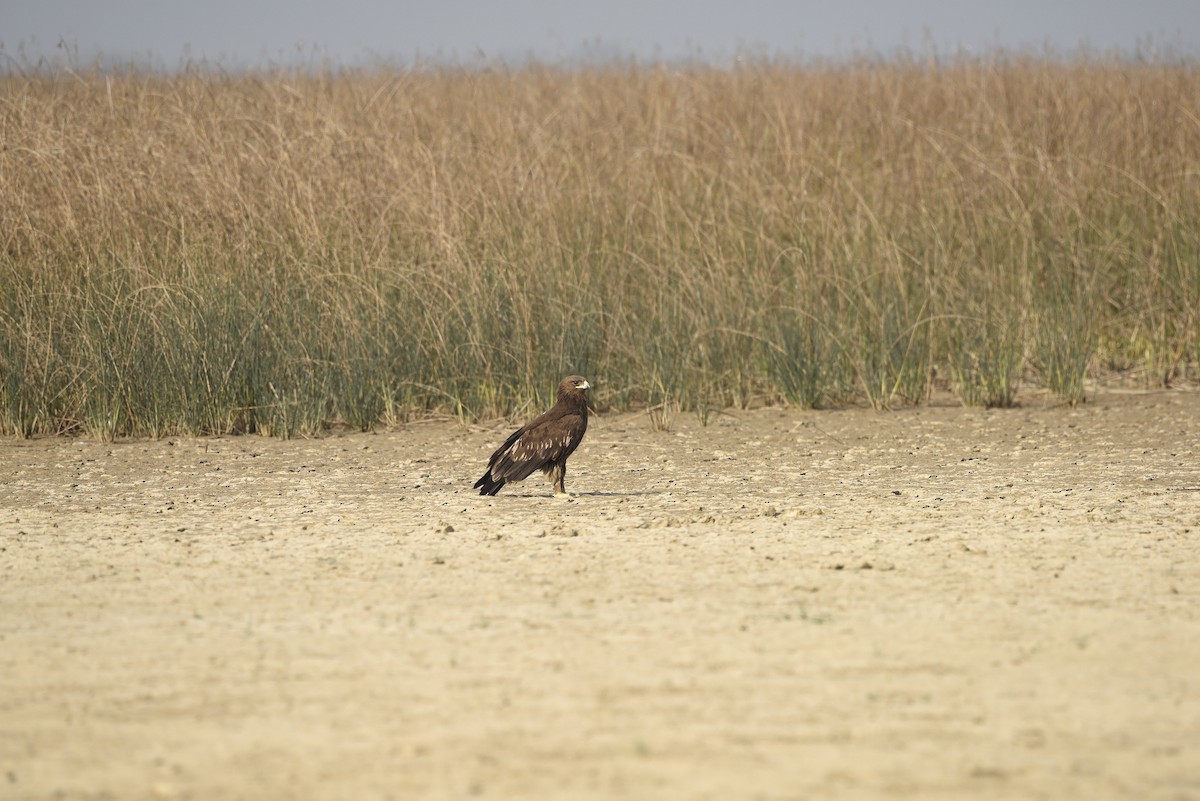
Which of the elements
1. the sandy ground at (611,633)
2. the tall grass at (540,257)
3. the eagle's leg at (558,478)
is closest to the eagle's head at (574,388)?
the eagle's leg at (558,478)

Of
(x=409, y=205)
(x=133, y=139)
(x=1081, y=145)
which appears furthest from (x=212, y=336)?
(x=1081, y=145)

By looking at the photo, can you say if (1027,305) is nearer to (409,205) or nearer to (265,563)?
(409,205)

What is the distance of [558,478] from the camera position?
6.30m

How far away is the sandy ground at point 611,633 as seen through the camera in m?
3.03

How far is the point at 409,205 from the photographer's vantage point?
9.69 m

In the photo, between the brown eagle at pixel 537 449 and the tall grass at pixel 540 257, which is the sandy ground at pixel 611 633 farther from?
the tall grass at pixel 540 257

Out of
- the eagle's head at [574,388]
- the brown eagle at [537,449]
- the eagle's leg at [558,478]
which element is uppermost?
the eagle's head at [574,388]

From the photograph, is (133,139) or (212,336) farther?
(133,139)

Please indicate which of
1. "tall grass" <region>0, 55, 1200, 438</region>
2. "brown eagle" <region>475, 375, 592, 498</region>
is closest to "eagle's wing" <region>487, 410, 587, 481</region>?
"brown eagle" <region>475, 375, 592, 498</region>

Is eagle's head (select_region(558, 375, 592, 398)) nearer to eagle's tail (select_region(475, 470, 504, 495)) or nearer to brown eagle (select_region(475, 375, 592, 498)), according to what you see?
brown eagle (select_region(475, 375, 592, 498))

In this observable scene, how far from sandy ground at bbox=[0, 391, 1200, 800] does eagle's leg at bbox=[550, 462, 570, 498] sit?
11 centimetres

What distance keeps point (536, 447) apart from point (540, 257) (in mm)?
3245

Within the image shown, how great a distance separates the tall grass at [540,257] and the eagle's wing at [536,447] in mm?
2462

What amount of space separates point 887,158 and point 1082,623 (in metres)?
7.92
